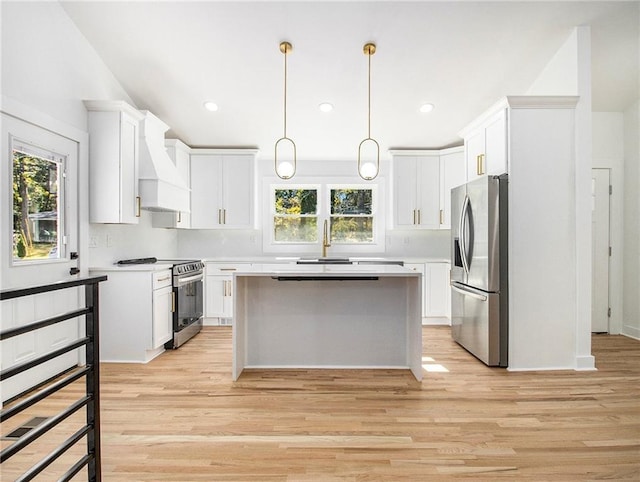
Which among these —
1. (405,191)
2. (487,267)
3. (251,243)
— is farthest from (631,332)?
(251,243)

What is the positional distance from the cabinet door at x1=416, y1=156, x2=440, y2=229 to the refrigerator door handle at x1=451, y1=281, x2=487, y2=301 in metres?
1.50

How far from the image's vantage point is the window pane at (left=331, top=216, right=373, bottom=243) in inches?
237

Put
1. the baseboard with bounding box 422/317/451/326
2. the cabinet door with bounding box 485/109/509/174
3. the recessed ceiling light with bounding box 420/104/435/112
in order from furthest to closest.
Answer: the baseboard with bounding box 422/317/451/326 < the recessed ceiling light with bounding box 420/104/435/112 < the cabinet door with bounding box 485/109/509/174

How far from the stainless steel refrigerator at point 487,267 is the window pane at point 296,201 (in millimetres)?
2651

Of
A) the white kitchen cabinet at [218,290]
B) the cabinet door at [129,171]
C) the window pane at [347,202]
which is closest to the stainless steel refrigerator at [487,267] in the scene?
the window pane at [347,202]

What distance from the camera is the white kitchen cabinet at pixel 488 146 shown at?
11.7 ft

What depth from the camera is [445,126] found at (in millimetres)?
5074

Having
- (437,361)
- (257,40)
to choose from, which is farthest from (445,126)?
(437,361)

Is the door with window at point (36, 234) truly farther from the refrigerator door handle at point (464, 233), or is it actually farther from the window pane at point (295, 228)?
the refrigerator door handle at point (464, 233)

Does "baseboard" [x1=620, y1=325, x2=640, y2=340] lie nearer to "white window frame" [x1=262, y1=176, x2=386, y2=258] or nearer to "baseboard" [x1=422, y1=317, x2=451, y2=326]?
"baseboard" [x1=422, y1=317, x2=451, y2=326]

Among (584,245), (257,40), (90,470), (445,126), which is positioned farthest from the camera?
(445,126)

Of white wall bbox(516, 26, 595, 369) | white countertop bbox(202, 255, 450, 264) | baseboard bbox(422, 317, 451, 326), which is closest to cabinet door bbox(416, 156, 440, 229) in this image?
white countertop bbox(202, 255, 450, 264)

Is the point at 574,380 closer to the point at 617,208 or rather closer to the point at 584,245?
the point at 584,245

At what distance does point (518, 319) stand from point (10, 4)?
15.3ft
